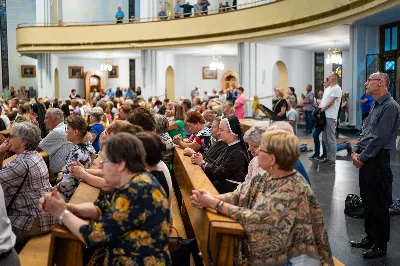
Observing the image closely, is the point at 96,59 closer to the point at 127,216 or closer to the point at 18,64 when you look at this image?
the point at 18,64

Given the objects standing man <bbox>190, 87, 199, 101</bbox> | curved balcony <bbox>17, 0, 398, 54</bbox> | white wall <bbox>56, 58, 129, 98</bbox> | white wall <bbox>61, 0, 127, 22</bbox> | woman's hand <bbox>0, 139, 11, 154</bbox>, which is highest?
white wall <bbox>61, 0, 127, 22</bbox>

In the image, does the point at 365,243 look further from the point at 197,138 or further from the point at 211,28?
the point at 211,28

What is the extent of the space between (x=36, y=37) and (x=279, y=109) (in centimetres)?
1667

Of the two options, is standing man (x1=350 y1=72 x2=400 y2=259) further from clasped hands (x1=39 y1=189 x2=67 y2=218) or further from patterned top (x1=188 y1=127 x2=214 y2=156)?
clasped hands (x1=39 y1=189 x2=67 y2=218)

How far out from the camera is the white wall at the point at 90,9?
28859 millimetres

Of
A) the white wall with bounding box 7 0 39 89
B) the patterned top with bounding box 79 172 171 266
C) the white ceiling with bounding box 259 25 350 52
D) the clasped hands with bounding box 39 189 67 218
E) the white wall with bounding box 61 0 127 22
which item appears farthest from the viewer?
the white wall with bounding box 7 0 39 89

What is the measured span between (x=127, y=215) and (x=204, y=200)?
0.68 metres

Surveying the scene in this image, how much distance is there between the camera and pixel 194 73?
2778 cm

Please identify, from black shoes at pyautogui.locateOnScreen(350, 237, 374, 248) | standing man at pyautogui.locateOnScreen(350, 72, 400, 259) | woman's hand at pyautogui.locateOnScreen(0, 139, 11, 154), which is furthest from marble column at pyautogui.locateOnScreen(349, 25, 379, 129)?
woman's hand at pyautogui.locateOnScreen(0, 139, 11, 154)

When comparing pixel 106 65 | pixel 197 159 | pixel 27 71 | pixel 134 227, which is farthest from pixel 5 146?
pixel 27 71

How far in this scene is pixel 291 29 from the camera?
15906mm

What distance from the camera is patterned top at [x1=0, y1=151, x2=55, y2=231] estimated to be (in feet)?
14.5

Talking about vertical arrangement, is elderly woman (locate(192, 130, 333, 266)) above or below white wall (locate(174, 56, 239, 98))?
below

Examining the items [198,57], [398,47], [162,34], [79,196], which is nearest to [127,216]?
[79,196]
